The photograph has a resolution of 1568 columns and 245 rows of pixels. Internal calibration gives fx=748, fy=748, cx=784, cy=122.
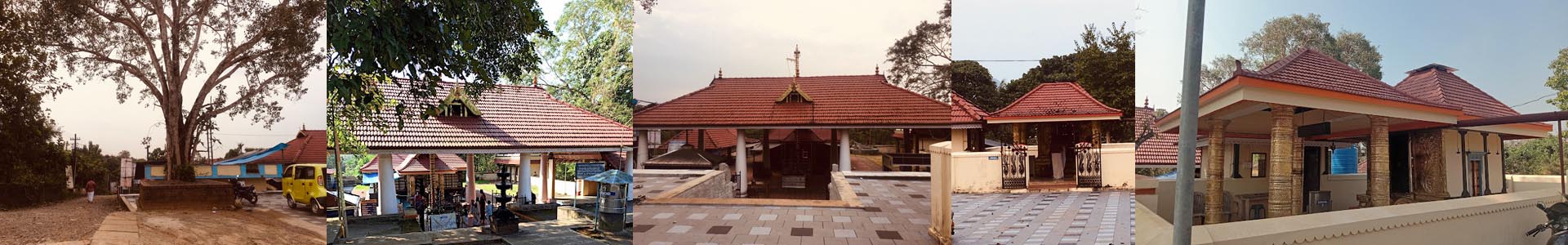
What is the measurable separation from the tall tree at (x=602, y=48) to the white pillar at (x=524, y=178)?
0.78 m

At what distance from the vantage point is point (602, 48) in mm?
5738

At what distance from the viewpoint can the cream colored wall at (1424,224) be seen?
4.41 meters

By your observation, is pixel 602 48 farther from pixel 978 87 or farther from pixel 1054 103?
pixel 1054 103

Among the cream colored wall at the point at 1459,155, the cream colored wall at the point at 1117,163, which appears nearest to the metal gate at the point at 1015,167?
the cream colored wall at the point at 1117,163

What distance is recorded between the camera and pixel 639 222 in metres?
5.10

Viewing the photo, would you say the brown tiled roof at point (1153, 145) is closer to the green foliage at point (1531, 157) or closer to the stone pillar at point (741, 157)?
the green foliage at point (1531, 157)

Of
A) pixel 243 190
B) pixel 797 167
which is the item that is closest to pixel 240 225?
pixel 243 190

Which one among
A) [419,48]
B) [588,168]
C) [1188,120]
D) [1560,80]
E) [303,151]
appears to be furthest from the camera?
[588,168]

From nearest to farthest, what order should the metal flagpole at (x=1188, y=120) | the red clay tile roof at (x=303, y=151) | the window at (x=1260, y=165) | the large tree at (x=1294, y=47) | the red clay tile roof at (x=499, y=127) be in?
the metal flagpole at (x=1188, y=120) < the large tree at (x=1294, y=47) < the window at (x=1260, y=165) < the red clay tile roof at (x=303, y=151) < the red clay tile roof at (x=499, y=127)

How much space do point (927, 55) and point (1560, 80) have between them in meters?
3.56

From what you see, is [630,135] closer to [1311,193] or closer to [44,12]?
[44,12]

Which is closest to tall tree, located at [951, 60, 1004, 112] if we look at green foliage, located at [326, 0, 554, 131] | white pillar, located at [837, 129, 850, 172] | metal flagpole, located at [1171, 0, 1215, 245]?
white pillar, located at [837, 129, 850, 172]

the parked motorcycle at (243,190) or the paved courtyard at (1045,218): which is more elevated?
the parked motorcycle at (243,190)

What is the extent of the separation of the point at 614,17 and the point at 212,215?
3.22 metres
